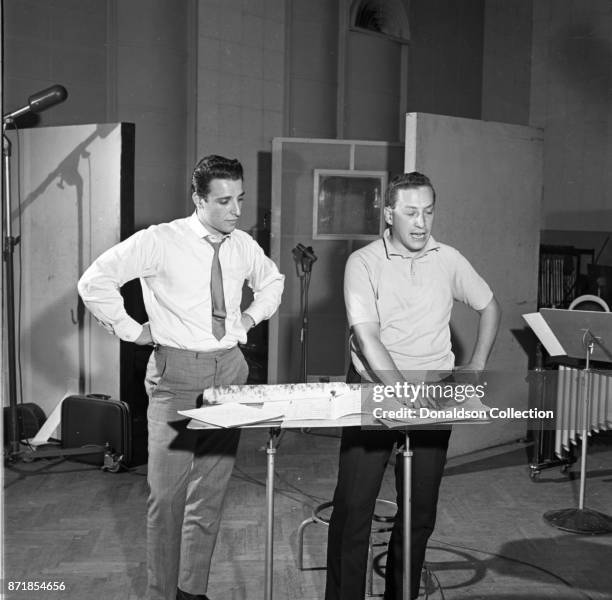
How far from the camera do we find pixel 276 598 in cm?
334

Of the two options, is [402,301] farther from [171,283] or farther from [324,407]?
[171,283]

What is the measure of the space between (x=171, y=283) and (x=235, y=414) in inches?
35.4

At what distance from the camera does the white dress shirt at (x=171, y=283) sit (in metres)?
2.97

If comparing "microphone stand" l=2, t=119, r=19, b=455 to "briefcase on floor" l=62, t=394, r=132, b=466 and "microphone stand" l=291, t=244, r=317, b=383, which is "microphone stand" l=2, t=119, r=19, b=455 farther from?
"microphone stand" l=291, t=244, r=317, b=383

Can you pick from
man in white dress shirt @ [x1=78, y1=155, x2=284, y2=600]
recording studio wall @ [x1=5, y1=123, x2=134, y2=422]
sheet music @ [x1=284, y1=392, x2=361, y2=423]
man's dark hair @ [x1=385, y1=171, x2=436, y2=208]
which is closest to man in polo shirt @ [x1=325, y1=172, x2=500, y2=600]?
man's dark hair @ [x1=385, y1=171, x2=436, y2=208]

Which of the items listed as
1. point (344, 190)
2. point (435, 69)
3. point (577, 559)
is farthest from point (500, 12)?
point (577, 559)

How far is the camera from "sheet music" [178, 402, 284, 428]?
2.16 metres

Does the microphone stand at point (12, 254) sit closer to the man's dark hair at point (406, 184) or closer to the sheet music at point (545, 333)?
the man's dark hair at point (406, 184)

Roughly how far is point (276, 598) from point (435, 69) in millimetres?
6934

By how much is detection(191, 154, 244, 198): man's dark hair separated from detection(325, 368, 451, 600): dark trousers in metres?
0.98

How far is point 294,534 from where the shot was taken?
4043 mm

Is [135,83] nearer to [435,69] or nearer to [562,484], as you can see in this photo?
[435,69]

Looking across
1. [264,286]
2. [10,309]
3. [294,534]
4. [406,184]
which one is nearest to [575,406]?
[294,534]

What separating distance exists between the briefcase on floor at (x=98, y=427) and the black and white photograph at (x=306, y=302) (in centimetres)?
2
